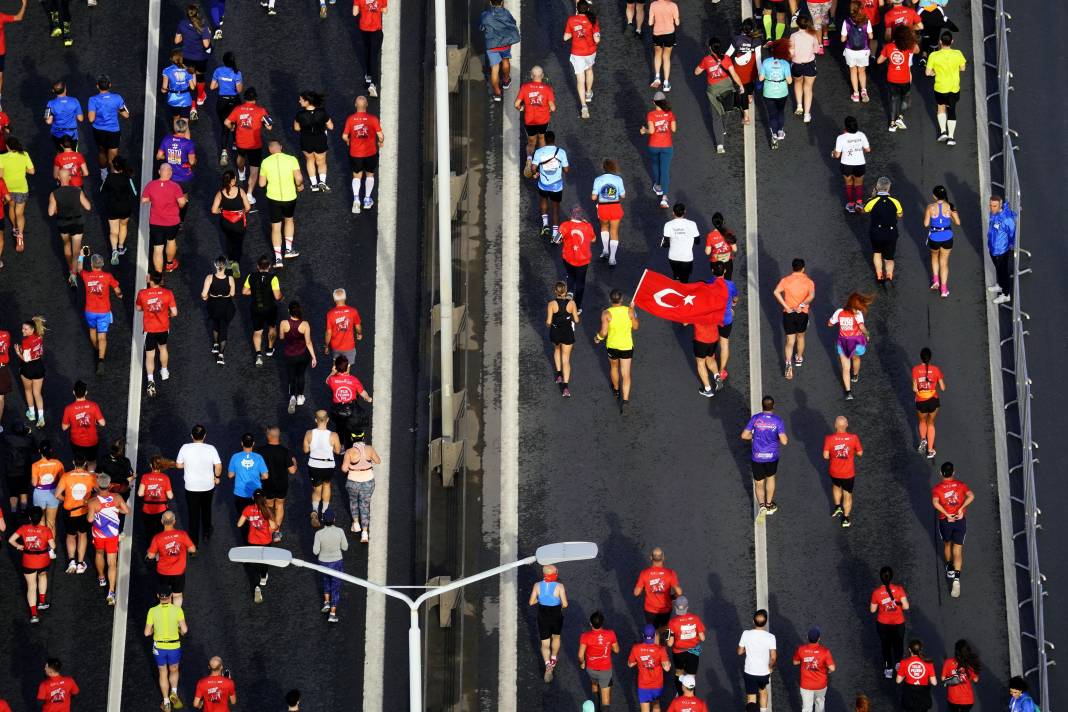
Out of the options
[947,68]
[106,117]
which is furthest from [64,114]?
[947,68]

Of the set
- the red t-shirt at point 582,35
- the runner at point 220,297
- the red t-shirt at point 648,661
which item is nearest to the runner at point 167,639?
the runner at point 220,297

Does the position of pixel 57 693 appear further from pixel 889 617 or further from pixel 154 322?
A: pixel 889 617

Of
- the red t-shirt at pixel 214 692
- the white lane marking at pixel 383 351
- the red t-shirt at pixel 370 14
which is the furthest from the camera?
the red t-shirt at pixel 370 14

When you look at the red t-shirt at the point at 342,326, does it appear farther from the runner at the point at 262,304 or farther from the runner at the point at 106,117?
the runner at the point at 106,117

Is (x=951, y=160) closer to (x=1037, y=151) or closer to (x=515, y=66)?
(x=1037, y=151)

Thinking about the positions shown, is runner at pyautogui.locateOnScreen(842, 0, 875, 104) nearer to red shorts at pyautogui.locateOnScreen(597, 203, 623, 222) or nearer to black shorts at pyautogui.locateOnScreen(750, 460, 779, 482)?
red shorts at pyautogui.locateOnScreen(597, 203, 623, 222)

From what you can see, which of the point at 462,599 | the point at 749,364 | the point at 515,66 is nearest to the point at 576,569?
the point at 462,599
